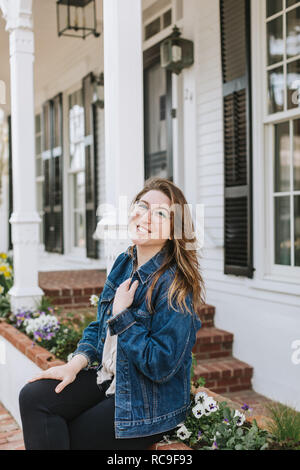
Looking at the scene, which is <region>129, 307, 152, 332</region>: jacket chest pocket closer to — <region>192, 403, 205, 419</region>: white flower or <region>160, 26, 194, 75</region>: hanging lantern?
<region>192, 403, 205, 419</region>: white flower

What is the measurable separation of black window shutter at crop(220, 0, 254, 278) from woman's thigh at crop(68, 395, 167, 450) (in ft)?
8.16

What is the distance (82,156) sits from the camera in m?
8.19

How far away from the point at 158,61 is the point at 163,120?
25.9 inches

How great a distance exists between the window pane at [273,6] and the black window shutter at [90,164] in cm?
359

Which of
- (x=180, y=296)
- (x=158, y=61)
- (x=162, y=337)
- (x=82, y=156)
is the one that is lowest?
(x=162, y=337)

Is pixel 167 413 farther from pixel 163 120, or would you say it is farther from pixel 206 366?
pixel 163 120

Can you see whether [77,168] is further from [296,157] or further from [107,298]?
[107,298]

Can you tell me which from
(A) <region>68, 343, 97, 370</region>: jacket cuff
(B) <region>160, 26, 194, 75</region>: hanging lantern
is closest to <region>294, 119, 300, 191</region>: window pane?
(B) <region>160, 26, 194, 75</region>: hanging lantern

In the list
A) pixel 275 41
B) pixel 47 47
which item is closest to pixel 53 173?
pixel 47 47

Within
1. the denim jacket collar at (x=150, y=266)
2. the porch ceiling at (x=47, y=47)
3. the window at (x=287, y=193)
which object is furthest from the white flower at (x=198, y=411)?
the porch ceiling at (x=47, y=47)

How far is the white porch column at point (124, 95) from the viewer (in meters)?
2.55

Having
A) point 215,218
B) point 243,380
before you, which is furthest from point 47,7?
point 243,380

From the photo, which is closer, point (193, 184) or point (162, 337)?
point (162, 337)

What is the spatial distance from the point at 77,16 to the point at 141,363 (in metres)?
4.73
